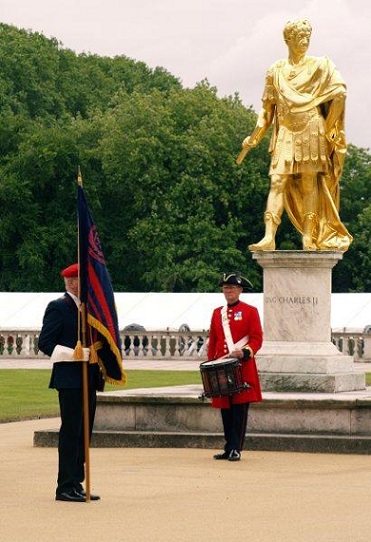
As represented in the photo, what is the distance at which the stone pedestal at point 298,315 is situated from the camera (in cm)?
2052

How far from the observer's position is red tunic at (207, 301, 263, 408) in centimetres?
1684

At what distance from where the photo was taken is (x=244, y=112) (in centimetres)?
7331

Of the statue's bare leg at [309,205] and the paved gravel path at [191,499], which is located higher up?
the statue's bare leg at [309,205]

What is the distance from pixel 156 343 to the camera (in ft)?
162

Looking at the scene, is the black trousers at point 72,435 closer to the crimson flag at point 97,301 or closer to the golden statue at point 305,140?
the crimson flag at point 97,301

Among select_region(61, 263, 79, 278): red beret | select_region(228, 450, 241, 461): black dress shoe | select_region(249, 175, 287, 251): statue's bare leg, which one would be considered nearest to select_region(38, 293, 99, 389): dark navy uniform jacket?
select_region(61, 263, 79, 278): red beret

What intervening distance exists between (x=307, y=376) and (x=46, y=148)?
162 ft

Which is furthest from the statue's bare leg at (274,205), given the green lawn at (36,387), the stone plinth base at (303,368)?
the green lawn at (36,387)

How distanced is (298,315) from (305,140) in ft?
7.45

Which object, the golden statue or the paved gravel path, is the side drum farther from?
the golden statue

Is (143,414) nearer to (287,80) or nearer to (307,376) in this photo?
(307,376)

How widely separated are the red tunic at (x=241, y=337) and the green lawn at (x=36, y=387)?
621 cm

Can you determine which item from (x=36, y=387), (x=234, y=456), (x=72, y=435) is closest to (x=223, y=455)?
(x=234, y=456)

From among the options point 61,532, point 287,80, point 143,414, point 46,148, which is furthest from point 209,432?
point 46,148
